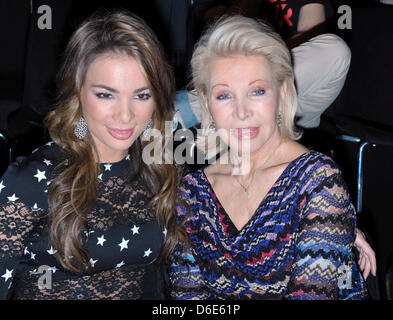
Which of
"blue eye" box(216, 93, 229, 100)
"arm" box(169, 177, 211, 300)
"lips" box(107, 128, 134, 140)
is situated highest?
"blue eye" box(216, 93, 229, 100)

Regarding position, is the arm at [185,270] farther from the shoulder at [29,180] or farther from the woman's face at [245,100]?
the shoulder at [29,180]

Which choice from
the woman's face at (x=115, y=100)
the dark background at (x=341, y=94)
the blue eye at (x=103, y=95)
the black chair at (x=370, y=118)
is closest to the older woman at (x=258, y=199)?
the woman's face at (x=115, y=100)

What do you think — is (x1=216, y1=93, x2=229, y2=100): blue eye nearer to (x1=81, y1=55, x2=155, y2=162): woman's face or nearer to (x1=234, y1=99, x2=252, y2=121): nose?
(x1=234, y1=99, x2=252, y2=121): nose

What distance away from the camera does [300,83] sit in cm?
246

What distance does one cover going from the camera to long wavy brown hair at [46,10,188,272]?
1826 millimetres

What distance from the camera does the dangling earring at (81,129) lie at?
1958 mm

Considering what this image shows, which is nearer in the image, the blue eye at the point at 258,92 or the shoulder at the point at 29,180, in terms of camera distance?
the shoulder at the point at 29,180

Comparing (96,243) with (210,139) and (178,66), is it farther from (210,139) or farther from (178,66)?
(178,66)

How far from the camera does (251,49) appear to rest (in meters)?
1.88

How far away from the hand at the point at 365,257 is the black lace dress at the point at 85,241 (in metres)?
0.72

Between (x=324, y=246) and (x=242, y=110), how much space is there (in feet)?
1.71

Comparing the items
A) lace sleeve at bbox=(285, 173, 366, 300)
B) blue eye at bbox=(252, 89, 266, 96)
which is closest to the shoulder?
blue eye at bbox=(252, 89, 266, 96)

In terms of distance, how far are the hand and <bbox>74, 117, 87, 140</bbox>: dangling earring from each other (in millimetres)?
1069

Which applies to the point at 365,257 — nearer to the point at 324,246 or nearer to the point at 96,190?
the point at 324,246
